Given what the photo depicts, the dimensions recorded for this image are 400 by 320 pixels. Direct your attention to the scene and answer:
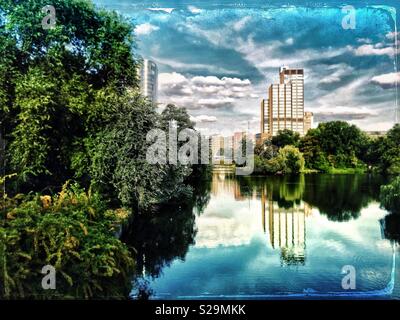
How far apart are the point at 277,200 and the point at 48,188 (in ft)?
7.34

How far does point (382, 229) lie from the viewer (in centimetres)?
341

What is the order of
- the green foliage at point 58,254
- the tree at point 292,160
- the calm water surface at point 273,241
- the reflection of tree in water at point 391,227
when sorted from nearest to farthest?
the green foliage at point 58,254 → the calm water surface at point 273,241 → the reflection of tree in water at point 391,227 → the tree at point 292,160

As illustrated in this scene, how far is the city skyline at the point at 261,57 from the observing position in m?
3.23

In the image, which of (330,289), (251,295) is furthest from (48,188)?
(330,289)

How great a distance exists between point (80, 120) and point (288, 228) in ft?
7.48

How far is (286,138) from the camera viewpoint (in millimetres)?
3635

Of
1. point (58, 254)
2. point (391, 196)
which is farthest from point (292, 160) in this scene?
point (58, 254)

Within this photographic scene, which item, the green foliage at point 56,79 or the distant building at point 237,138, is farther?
the distant building at point 237,138

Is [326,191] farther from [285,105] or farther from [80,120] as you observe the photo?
[80,120]


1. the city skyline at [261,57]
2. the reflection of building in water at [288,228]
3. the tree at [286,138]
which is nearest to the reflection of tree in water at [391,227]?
the reflection of building in water at [288,228]

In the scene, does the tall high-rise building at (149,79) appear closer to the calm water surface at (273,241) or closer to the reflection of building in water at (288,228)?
the calm water surface at (273,241)

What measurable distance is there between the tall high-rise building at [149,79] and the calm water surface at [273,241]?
104 cm

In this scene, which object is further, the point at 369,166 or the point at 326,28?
the point at 369,166
